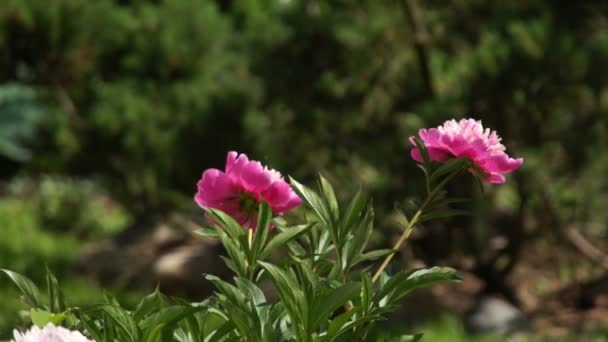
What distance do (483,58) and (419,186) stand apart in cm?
69

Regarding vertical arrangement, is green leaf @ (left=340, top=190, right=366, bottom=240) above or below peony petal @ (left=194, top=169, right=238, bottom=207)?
below

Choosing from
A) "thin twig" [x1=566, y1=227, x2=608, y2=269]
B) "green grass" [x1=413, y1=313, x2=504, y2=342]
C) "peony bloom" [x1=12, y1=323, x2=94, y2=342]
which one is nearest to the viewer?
"peony bloom" [x1=12, y1=323, x2=94, y2=342]

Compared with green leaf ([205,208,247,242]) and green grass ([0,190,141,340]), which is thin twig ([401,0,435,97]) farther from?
green leaf ([205,208,247,242])

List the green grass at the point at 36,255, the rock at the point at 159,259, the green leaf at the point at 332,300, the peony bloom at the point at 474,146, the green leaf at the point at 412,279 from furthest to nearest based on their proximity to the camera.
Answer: the rock at the point at 159,259 → the green grass at the point at 36,255 → the peony bloom at the point at 474,146 → the green leaf at the point at 412,279 → the green leaf at the point at 332,300

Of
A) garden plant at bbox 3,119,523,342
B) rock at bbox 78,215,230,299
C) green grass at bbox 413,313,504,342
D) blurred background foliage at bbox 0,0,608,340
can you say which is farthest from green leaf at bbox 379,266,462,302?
rock at bbox 78,215,230,299

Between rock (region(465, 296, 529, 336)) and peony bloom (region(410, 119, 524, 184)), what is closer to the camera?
peony bloom (region(410, 119, 524, 184))

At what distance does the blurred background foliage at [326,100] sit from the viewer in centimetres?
527

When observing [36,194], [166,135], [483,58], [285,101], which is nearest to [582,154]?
[483,58]

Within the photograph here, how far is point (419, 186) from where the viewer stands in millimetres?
5238

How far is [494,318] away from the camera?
556cm

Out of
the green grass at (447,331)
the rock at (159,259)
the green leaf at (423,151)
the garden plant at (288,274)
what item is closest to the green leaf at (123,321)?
the garden plant at (288,274)

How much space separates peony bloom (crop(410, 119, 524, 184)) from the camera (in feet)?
5.51

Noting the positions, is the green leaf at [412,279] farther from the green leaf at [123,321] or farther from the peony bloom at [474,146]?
the green leaf at [123,321]

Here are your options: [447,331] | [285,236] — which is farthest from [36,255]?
[285,236]
